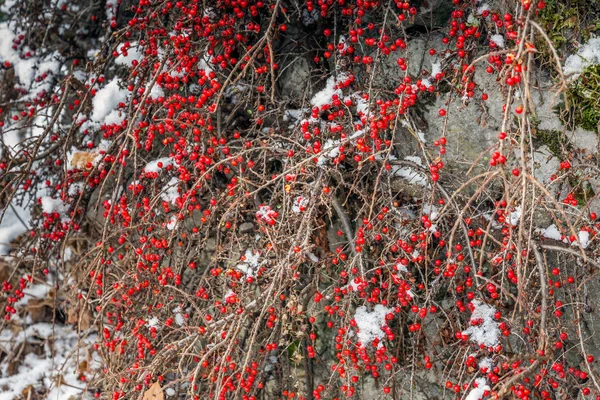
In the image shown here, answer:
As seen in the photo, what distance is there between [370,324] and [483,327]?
1.30 ft

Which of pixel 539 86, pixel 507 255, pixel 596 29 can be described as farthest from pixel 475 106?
pixel 507 255

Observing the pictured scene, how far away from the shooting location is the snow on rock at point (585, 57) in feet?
7.27

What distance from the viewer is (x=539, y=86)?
89.7 inches

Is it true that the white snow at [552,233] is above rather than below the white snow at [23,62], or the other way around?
below

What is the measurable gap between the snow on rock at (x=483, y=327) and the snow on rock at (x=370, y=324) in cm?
29

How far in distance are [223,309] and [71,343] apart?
5.79 ft

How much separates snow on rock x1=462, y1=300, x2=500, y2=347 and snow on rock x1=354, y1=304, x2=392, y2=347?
29 centimetres

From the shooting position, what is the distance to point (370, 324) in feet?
6.97

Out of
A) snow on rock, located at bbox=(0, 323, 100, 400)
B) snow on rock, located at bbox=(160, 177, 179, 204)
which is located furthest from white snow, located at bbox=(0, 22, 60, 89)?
snow on rock, located at bbox=(0, 323, 100, 400)

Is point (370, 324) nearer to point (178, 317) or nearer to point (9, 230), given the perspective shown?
point (178, 317)

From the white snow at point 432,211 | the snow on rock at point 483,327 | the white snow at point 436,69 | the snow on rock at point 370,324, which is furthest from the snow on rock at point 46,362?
the white snow at point 436,69

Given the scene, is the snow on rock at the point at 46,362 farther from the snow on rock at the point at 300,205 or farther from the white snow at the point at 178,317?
the snow on rock at the point at 300,205

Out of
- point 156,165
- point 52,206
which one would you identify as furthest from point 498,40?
point 52,206

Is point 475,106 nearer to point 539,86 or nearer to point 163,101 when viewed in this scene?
point 539,86
